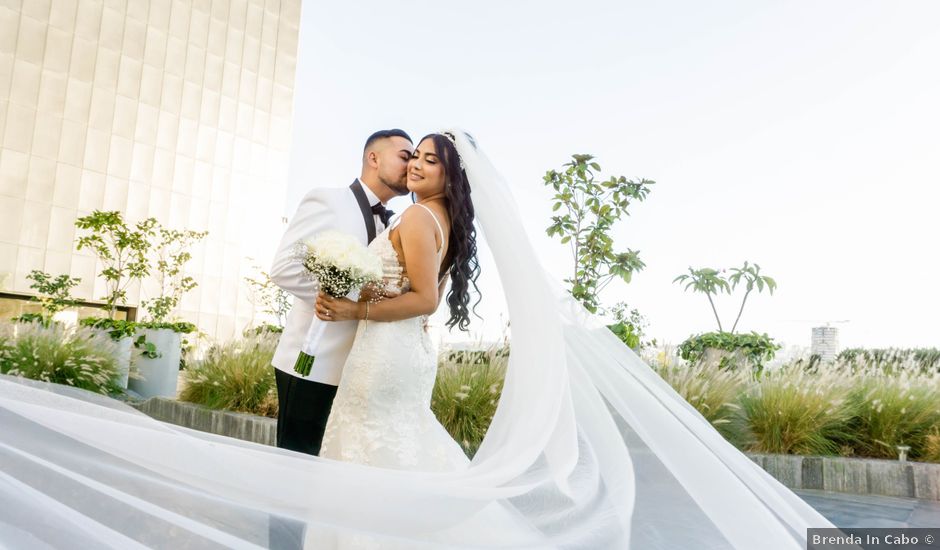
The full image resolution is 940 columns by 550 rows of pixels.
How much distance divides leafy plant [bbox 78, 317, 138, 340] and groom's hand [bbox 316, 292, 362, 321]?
715 cm

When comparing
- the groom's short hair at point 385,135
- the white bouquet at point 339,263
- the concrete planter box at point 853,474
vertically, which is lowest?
the concrete planter box at point 853,474

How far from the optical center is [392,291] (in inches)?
106

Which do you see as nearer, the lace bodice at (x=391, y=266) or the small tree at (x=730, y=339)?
the lace bodice at (x=391, y=266)

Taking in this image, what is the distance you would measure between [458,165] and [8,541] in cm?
197

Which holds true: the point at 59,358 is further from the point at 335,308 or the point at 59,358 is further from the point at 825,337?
the point at 825,337

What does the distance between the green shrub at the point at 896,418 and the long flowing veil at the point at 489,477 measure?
413 centimetres

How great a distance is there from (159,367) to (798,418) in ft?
24.3

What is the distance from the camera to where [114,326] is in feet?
29.5

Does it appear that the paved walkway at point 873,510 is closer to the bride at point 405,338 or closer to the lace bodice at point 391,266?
the bride at point 405,338

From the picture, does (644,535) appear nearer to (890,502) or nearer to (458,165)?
(458,165)

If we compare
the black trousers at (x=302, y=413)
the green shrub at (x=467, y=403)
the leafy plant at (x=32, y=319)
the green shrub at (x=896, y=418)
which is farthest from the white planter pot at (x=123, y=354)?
the green shrub at (x=896, y=418)

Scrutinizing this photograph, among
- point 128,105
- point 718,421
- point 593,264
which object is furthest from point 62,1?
point 718,421

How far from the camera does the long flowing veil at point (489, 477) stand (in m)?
1.50

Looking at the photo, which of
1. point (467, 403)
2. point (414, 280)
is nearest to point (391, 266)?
point (414, 280)
